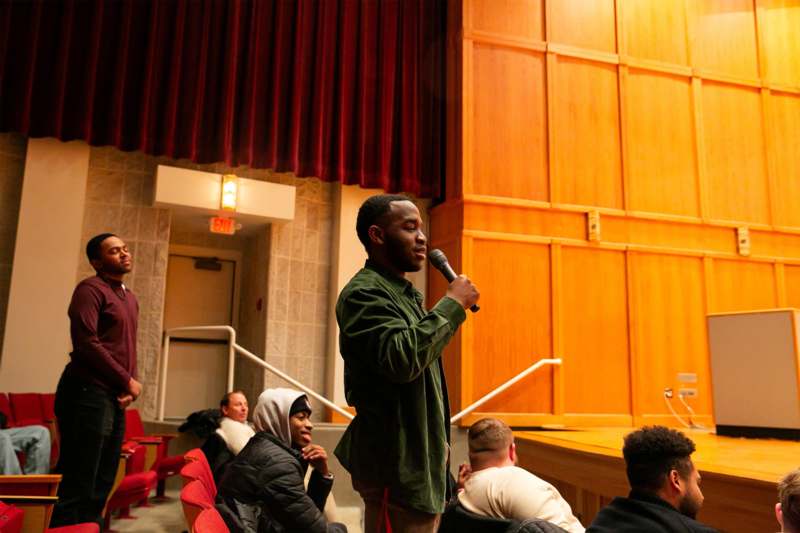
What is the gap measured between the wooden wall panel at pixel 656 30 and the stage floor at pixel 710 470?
174 inches

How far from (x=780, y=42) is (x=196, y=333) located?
7128 mm

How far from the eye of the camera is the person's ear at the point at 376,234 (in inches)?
60.4

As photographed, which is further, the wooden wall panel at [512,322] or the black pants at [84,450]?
the wooden wall panel at [512,322]

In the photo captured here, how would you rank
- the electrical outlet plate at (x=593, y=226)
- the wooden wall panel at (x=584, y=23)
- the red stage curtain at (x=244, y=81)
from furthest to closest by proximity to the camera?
the wooden wall panel at (x=584, y=23) → the electrical outlet plate at (x=593, y=226) → the red stage curtain at (x=244, y=81)

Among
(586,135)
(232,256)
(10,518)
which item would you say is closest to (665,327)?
(586,135)

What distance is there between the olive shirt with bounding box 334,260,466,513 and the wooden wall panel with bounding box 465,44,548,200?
16.7 ft

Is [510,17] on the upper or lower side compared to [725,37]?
lower

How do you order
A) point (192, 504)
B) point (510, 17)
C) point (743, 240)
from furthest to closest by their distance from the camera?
point (743, 240)
point (510, 17)
point (192, 504)

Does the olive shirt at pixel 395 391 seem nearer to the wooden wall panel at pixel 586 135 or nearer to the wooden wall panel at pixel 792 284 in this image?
the wooden wall panel at pixel 586 135

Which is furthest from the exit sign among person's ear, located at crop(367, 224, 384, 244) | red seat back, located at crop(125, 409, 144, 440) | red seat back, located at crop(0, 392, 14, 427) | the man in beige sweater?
person's ear, located at crop(367, 224, 384, 244)

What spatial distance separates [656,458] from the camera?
1.83 metres

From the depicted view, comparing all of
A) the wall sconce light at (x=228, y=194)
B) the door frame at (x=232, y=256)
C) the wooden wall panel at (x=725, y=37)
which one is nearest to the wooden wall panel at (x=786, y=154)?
the wooden wall panel at (x=725, y=37)

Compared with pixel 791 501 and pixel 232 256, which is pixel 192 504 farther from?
pixel 232 256

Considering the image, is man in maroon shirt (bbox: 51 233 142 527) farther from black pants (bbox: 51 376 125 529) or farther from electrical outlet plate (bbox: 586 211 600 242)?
electrical outlet plate (bbox: 586 211 600 242)
